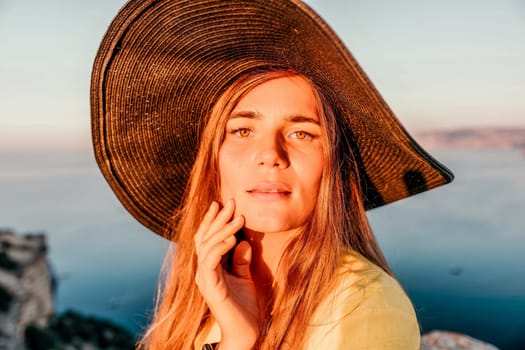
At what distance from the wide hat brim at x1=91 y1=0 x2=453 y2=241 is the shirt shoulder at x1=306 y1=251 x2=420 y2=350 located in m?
0.55

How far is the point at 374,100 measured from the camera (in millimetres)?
2111

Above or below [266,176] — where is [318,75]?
above

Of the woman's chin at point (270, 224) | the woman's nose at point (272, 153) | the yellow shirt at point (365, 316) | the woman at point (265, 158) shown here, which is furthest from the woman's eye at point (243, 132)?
the yellow shirt at point (365, 316)

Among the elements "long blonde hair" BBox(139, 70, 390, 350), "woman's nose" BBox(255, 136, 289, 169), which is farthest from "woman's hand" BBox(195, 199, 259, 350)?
"woman's nose" BBox(255, 136, 289, 169)

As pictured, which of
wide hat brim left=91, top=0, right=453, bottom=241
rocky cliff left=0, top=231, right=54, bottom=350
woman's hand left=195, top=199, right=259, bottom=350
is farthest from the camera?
rocky cliff left=0, top=231, right=54, bottom=350

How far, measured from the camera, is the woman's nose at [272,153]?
7.35 ft

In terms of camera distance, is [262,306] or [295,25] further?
[262,306]

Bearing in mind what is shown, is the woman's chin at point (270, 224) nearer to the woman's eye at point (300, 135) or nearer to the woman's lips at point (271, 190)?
the woman's lips at point (271, 190)

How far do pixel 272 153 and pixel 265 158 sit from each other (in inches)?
1.3

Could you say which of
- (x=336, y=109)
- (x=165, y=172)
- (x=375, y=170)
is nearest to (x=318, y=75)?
(x=336, y=109)

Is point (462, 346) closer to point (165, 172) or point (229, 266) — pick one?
point (229, 266)

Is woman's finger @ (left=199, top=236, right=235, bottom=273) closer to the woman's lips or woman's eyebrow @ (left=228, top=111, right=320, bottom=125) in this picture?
the woman's lips

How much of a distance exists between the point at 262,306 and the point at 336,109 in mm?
864

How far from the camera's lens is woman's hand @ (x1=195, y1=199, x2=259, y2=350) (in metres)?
2.24
